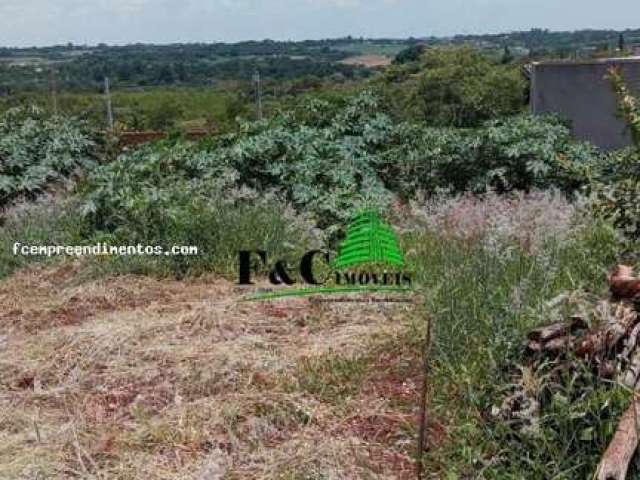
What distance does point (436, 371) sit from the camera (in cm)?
302

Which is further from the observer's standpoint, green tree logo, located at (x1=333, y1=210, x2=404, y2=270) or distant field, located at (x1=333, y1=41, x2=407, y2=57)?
distant field, located at (x1=333, y1=41, x2=407, y2=57)

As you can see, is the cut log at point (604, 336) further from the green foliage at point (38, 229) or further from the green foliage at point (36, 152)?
the green foliage at point (36, 152)

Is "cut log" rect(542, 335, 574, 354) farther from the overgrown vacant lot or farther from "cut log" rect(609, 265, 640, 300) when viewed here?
the overgrown vacant lot

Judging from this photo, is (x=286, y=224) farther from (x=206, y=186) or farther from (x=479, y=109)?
(x=479, y=109)

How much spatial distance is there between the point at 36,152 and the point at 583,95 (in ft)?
27.7

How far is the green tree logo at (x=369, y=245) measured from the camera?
15.7 feet

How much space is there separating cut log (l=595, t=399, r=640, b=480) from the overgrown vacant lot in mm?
677

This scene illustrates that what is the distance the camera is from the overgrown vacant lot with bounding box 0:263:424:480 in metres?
2.70

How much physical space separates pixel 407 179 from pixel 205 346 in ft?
12.6

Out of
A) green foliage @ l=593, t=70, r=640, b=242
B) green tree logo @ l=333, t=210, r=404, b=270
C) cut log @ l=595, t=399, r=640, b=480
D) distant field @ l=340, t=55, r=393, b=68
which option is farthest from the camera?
distant field @ l=340, t=55, r=393, b=68

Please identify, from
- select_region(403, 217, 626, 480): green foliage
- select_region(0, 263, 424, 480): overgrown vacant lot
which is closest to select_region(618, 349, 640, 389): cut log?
select_region(403, 217, 626, 480): green foliage

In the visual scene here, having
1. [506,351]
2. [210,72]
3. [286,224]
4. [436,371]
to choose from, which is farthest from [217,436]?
[210,72]

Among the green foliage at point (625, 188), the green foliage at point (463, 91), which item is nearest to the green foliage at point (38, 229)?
the green foliage at point (625, 188)

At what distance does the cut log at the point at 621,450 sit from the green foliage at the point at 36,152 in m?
6.08
